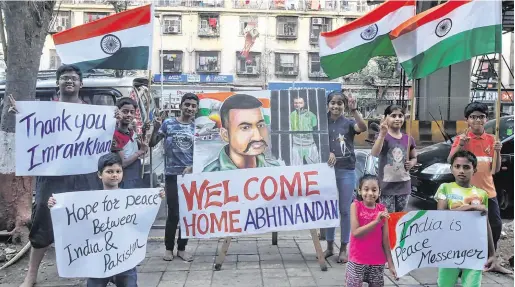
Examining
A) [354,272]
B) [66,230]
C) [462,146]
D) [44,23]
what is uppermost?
[44,23]

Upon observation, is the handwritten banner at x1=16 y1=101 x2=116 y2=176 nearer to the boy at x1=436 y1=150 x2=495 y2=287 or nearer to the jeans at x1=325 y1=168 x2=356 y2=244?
the jeans at x1=325 y1=168 x2=356 y2=244

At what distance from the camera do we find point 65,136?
417 centimetres

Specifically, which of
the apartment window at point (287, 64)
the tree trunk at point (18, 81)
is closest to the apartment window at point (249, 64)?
the apartment window at point (287, 64)

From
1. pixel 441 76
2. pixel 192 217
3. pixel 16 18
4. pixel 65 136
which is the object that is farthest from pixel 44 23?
pixel 441 76

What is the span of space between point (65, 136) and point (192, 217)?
1414mm

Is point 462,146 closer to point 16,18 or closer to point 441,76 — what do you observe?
point 16,18

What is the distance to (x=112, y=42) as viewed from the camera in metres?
4.69

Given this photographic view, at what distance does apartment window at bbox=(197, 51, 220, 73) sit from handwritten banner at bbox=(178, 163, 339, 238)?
34.5m

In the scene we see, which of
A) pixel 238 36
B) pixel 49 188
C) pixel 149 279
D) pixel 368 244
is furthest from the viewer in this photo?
pixel 238 36

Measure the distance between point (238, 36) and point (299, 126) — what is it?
115ft

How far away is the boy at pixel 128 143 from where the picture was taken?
178 inches

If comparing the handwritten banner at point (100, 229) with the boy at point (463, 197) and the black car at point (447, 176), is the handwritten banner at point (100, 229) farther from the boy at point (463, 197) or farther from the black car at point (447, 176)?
the black car at point (447, 176)

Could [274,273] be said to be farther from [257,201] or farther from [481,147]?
[481,147]

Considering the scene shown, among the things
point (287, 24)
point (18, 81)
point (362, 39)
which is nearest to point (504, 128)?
point (362, 39)
